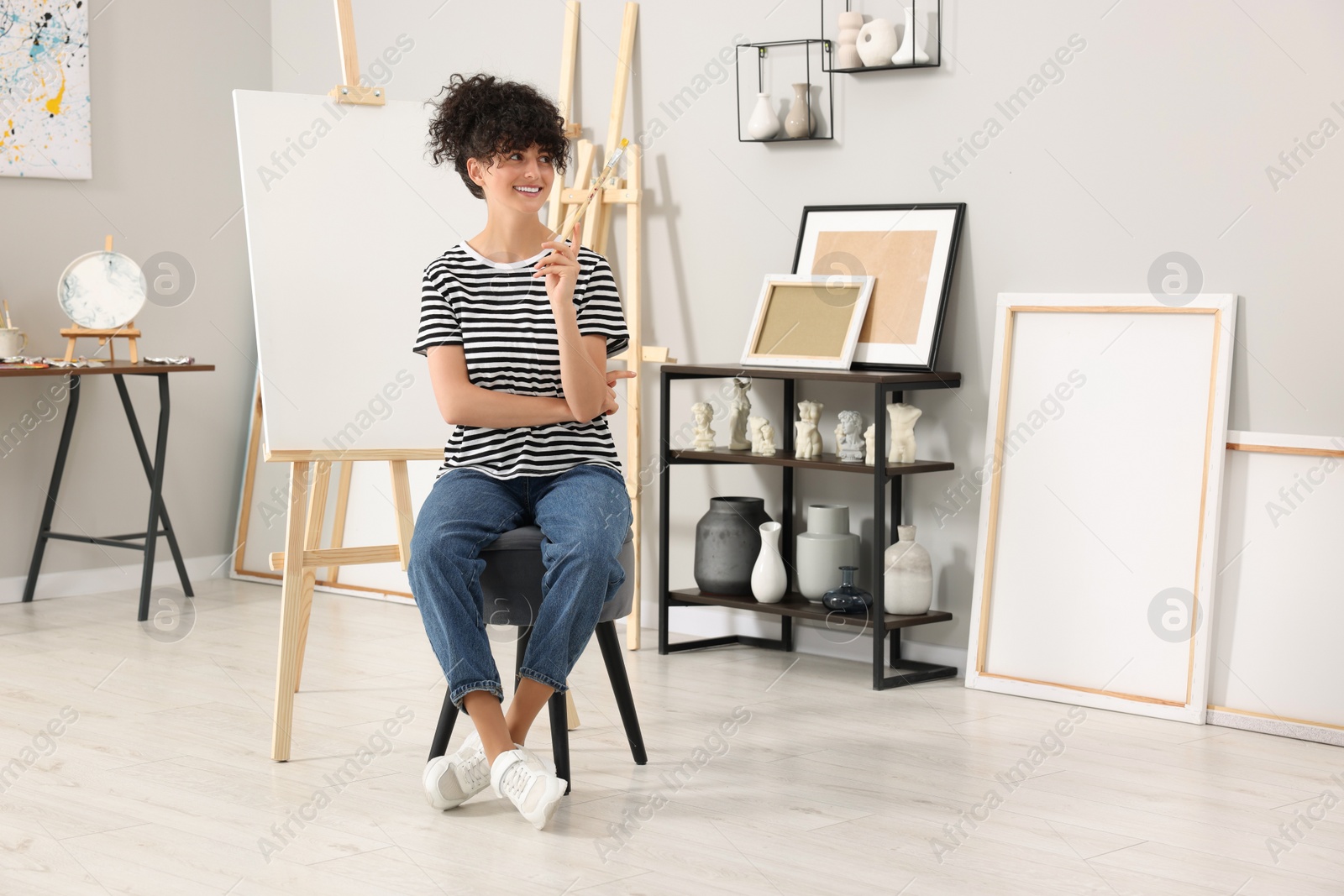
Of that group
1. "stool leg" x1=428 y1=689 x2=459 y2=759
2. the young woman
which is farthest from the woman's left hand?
"stool leg" x1=428 y1=689 x2=459 y2=759

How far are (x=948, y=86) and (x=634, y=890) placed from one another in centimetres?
207

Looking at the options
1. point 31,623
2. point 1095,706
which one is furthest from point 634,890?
point 31,623

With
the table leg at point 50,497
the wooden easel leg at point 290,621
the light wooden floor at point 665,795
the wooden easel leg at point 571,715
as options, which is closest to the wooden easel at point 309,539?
the wooden easel leg at point 290,621

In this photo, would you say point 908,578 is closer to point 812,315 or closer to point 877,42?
point 812,315

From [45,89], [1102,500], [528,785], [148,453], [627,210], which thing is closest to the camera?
[528,785]

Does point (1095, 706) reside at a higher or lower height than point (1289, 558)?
lower

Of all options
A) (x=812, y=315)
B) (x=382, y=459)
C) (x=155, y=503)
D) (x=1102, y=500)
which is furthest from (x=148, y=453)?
(x=1102, y=500)

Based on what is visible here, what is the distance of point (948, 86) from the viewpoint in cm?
318

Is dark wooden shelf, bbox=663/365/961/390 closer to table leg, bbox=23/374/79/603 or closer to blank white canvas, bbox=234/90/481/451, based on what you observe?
blank white canvas, bbox=234/90/481/451

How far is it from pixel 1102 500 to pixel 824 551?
2.15 feet

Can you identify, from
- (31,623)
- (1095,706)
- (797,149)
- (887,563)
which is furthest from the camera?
(31,623)

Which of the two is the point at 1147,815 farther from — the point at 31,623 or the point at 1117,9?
the point at 31,623

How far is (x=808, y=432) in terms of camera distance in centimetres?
327

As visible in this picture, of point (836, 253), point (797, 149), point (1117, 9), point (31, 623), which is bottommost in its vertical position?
point (31, 623)
